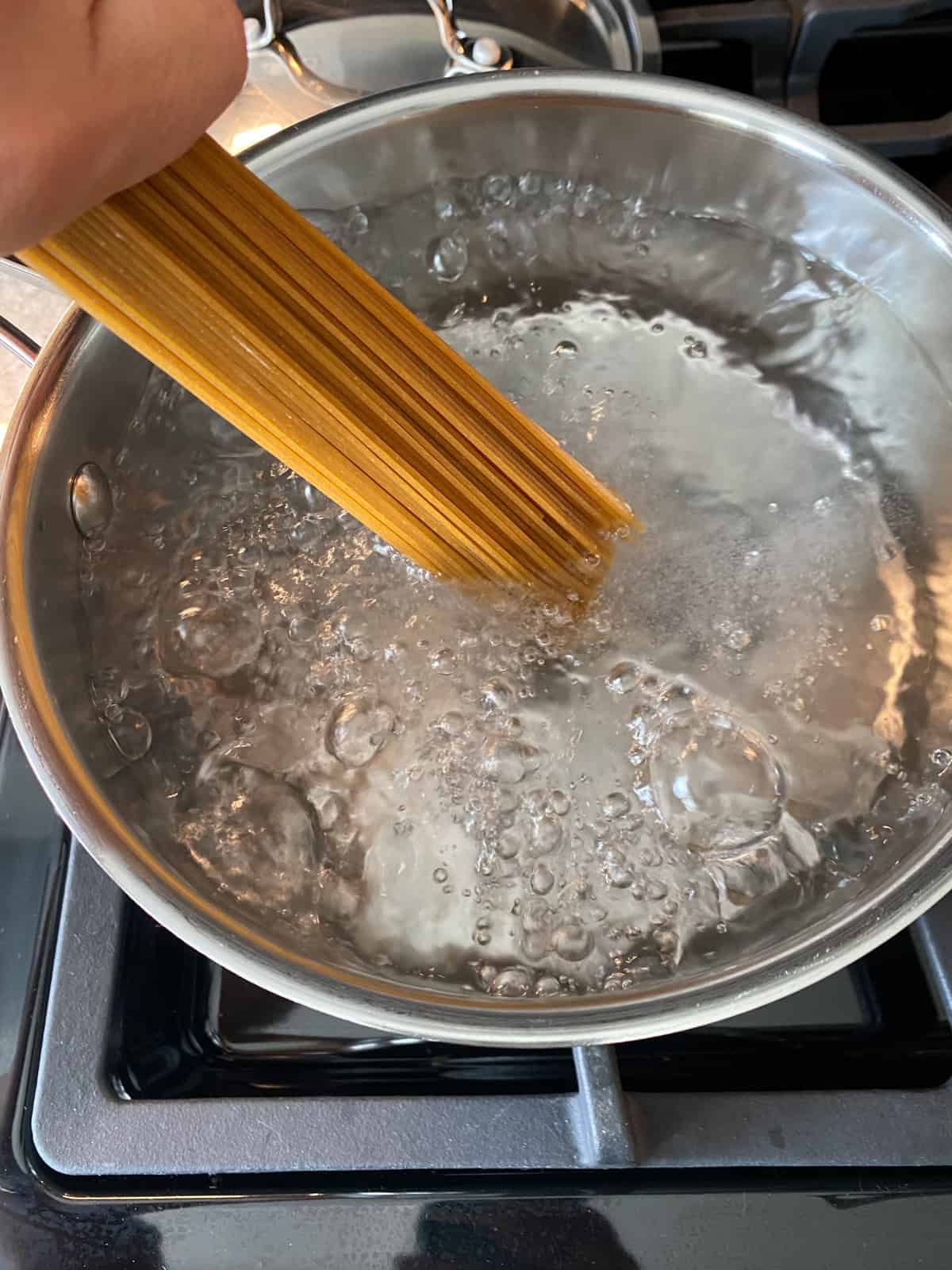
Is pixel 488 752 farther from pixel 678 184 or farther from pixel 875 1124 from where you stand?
pixel 678 184

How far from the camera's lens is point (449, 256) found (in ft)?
2.16

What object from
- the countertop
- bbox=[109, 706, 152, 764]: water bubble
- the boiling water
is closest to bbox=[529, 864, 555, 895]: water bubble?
the boiling water

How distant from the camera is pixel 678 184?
1.99ft

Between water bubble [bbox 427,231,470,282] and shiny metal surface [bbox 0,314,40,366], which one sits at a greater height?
shiny metal surface [bbox 0,314,40,366]

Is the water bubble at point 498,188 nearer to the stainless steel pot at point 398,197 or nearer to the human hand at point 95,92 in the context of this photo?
the stainless steel pot at point 398,197

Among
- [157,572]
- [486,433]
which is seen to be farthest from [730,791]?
[157,572]

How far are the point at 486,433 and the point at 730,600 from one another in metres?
0.19

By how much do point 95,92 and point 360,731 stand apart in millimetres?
347

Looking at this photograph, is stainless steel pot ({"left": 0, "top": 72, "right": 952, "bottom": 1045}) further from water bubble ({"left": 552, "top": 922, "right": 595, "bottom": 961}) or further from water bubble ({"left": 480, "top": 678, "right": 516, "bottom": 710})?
water bubble ({"left": 480, "top": 678, "right": 516, "bottom": 710})

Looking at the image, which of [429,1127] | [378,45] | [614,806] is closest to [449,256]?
[378,45]

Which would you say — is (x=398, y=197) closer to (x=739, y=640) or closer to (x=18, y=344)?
(x=18, y=344)

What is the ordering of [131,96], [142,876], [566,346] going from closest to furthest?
[131,96], [142,876], [566,346]

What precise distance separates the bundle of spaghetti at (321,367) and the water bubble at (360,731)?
9 centimetres

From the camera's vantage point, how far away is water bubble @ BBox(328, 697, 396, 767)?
0.55m
